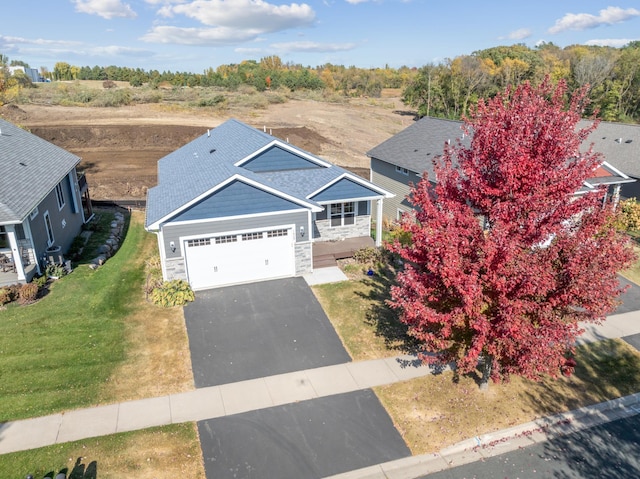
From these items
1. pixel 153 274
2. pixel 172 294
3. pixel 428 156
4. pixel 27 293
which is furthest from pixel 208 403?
pixel 428 156

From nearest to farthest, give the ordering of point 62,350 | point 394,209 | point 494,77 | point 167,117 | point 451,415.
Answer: point 451,415 < point 62,350 < point 394,209 < point 167,117 < point 494,77

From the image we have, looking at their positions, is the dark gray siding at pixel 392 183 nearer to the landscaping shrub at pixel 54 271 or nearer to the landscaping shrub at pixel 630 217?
the landscaping shrub at pixel 630 217

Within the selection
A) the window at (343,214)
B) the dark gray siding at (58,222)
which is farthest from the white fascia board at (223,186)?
the dark gray siding at (58,222)

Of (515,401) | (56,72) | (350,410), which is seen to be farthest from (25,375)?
(56,72)

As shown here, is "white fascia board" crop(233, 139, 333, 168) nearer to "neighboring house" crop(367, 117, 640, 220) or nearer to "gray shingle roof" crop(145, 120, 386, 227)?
"gray shingle roof" crop(145, 120, 386, 227)

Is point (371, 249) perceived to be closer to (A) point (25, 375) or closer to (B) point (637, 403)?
(B) point (637, 403)

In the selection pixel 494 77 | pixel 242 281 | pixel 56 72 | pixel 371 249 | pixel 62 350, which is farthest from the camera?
pixel 56 72

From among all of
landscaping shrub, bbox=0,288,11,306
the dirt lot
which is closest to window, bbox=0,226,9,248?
landscaping shrub, bbox=0,288,11,306
